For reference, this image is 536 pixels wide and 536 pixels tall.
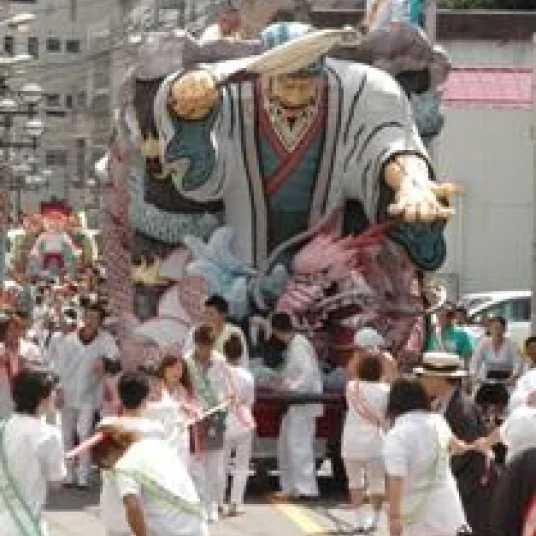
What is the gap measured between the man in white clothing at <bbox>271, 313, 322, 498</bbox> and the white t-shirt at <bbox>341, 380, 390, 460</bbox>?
7.63 feet

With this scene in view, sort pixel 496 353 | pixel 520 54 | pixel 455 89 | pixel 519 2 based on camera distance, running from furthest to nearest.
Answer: pixel 519 2
pixel 520 54
pixel 455 89
pixel 496 353

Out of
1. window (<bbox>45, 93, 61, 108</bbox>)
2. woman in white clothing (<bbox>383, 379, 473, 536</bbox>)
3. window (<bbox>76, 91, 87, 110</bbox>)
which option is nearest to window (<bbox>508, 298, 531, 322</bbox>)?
woman in white clothing (<bbox>383, 379, 473, 536</bbox>)

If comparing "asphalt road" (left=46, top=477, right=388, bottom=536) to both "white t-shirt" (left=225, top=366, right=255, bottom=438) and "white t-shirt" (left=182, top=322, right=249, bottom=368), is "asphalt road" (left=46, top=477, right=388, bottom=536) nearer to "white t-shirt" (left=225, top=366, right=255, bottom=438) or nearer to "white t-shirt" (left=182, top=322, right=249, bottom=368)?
"white t-shirt" (left=225, top=366, right=255, bottom=438)

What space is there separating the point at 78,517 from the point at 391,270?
3980mm

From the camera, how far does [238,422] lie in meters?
16.0

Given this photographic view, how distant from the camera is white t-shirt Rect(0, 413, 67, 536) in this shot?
1017 cm

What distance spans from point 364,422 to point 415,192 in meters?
3.09

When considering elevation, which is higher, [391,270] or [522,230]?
[391,270]

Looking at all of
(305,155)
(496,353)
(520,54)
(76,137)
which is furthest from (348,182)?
(76,137)

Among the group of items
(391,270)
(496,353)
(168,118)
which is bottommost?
(496,353)

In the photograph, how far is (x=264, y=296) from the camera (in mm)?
18344

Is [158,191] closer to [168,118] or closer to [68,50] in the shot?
[168,118]

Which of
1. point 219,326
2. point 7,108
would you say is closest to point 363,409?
point 219,326

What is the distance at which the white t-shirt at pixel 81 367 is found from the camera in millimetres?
18656
